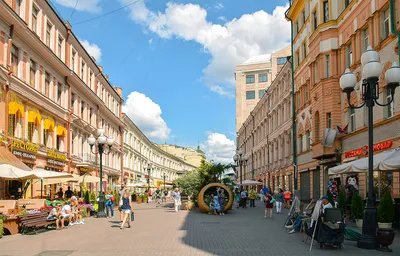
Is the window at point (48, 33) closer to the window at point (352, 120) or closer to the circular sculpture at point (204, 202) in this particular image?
the circular sculpture at point (204, 202)

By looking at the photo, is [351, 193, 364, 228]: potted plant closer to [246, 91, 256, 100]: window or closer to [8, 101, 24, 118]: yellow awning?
[8, 101, 24, 118]: yellow awning

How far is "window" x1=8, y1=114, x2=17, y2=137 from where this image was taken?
929 inches

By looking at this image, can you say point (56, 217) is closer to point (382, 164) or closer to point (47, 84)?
point (382, 164)

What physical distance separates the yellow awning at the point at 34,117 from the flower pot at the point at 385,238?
21420 millimetres

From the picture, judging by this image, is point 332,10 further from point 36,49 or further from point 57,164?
point 57,164

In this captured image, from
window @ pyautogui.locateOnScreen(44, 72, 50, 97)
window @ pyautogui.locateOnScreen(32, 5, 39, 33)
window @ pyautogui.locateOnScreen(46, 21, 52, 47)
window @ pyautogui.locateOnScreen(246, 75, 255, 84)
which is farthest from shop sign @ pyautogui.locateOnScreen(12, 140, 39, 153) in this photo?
window @ pyautogui.locateOnScreen(246, 75, 255, 84)

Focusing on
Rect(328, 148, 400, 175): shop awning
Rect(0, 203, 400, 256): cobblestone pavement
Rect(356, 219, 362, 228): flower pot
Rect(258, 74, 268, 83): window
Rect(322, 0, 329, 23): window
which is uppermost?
Rect(258, 74, 268, 83): window

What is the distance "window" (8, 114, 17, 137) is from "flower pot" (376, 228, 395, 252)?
19.3 meters

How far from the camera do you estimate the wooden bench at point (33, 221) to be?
15.2m

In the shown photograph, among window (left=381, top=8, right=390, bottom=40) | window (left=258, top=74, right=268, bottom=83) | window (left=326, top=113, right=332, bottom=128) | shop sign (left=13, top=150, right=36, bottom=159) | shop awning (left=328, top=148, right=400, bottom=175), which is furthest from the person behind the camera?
window (left=258, top=74, right=268, bottom=83)

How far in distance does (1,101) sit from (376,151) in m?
18.5

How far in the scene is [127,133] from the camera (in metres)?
64.1

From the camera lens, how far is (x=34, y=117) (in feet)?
88.2

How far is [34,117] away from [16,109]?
3.29m
